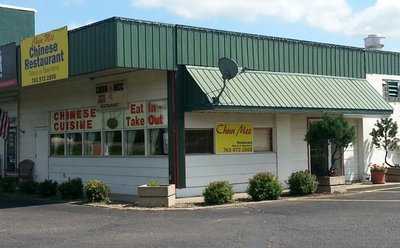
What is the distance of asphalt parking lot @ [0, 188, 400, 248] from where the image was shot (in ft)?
37.1

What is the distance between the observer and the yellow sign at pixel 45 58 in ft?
66.9

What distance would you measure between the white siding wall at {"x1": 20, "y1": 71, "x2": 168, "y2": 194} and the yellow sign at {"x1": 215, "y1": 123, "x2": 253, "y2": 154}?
73.9 inches

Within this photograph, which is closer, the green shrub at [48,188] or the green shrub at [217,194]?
the green shrub at [217,194]

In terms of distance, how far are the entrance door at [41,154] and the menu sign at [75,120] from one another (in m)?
0.83

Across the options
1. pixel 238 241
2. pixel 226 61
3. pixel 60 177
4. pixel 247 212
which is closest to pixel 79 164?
pixel 60 177

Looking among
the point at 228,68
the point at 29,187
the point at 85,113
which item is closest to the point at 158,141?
the point at 228,68

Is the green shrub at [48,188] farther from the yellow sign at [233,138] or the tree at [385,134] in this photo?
the tree at [385,134]

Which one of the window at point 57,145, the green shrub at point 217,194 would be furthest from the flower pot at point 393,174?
the window at point 57,145

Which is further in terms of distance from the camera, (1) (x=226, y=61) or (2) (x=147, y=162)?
(2) (x=147, y=162)

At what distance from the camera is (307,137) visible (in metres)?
20.4

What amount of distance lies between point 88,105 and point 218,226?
36.4 feet

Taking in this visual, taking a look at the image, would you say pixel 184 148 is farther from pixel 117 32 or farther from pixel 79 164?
pixel 79 164

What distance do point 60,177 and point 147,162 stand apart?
5.93 meters

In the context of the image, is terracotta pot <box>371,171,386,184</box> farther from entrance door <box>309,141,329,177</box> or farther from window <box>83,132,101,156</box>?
window <box>83,132,101,156</box>
